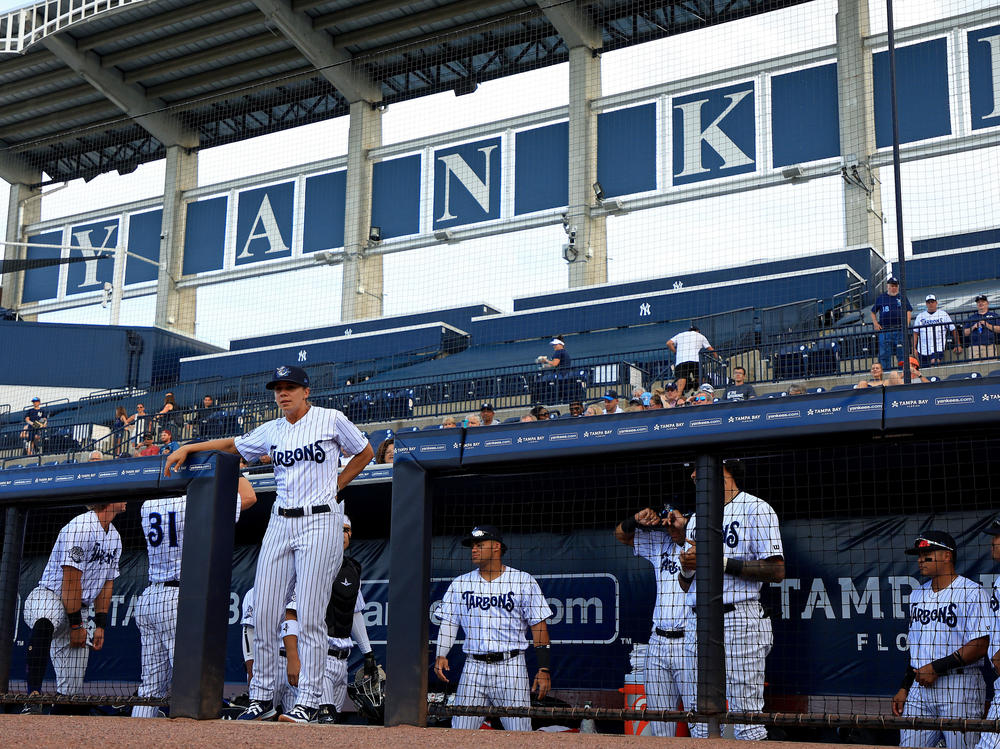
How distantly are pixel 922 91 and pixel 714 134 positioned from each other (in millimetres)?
4002

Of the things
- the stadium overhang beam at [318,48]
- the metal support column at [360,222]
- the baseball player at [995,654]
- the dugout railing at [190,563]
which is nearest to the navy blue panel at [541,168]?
the metal support column at [360,222]

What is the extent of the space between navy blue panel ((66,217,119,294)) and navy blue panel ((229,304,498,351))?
5871mm

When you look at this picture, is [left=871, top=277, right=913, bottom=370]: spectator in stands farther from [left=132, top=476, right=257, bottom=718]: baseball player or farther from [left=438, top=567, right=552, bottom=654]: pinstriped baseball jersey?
[left=132, top=476, right=257, bottom=718]: baseball player

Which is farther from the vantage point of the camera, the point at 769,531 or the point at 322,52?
the point at 322,52

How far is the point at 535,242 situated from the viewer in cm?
2289

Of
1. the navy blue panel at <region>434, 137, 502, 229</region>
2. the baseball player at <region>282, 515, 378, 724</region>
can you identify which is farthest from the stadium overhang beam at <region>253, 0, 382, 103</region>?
the baseball player at <region>282, 515, 378, 724</region>

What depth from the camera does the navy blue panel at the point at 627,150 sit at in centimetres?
2245

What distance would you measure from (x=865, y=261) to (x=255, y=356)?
11.5m

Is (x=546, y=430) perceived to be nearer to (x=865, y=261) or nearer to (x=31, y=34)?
(x=865, y=261)

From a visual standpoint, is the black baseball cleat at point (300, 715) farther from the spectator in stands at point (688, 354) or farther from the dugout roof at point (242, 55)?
the dugout roof at point (242, 55)

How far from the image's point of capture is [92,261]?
1118 inches

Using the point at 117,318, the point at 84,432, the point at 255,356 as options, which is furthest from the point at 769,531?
the point at 117,318

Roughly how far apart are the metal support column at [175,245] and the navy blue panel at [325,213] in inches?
138

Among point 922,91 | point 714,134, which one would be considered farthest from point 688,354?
point 714,134
